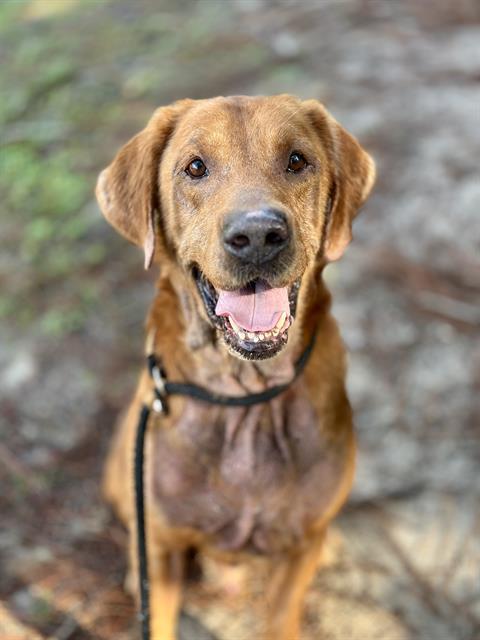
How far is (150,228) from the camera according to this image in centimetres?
318

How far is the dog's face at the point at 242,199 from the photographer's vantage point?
9.16 ft

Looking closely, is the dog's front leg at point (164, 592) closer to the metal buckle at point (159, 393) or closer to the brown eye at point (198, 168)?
the metal buckle at point (159, 393)

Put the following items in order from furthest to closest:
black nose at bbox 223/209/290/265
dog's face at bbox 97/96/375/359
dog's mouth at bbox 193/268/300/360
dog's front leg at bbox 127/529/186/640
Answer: dog's front leg at bbox 127/529/186/640 < dog's mouth at bbox 193/268/300/360 < dog's face at bbox 97/96/375/359 < black nose at bbox 223/209/290/265

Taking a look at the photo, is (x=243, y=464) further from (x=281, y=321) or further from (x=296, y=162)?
(x=296, y=162)

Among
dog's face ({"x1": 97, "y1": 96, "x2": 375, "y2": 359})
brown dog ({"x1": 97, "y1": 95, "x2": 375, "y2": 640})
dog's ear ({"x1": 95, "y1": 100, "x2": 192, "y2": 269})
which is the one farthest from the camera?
dog's ear ({"x1": 95, "y1": 100, "x2": 192, "y2": 269})

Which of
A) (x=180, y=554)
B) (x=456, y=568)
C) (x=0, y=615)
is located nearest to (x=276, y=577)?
(x=180, y=554)

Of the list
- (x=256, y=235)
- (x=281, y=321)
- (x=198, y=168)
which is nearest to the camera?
(x=256, y=235)

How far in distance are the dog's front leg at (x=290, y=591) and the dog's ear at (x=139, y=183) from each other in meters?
1.67

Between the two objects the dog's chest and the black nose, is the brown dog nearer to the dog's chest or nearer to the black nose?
the dog's chest

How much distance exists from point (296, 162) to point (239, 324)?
73 cm

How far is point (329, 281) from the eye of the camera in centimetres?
563

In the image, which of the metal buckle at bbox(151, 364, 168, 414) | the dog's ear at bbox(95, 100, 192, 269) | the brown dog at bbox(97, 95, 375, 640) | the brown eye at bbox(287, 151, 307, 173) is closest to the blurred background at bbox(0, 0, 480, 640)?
the brown dog at bbox(97, 95, 375, 640)

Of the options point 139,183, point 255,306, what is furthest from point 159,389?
point 139,183

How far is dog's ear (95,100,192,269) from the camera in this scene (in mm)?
3209
